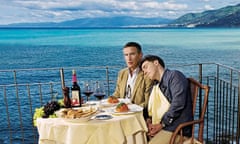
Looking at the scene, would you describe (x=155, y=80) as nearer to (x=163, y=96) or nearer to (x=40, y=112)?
(x=163, y=96)

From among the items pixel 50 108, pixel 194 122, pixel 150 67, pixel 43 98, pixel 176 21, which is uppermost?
pixel 176 21

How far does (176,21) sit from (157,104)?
29.5 meters

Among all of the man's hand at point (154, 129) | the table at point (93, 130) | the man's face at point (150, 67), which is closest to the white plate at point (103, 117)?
the table at point (93, 130)

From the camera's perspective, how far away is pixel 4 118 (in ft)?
47.3

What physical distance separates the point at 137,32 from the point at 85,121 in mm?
45440

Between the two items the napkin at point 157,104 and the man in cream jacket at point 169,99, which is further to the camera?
the napkin at point 157,104

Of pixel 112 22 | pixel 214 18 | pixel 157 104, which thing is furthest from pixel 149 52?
pixel 157 104

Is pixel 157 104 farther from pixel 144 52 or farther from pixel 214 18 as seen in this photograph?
pixel 214 18

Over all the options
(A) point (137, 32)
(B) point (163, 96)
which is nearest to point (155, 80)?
(B) point (163, 96)

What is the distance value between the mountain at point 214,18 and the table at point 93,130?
29.2 m

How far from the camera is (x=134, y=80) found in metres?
3.51

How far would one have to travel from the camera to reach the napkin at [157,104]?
120 inches

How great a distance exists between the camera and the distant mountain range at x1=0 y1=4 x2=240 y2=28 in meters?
30.6

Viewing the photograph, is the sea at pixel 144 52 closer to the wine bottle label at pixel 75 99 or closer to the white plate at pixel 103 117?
the wine bottle label at pixel 75 99
